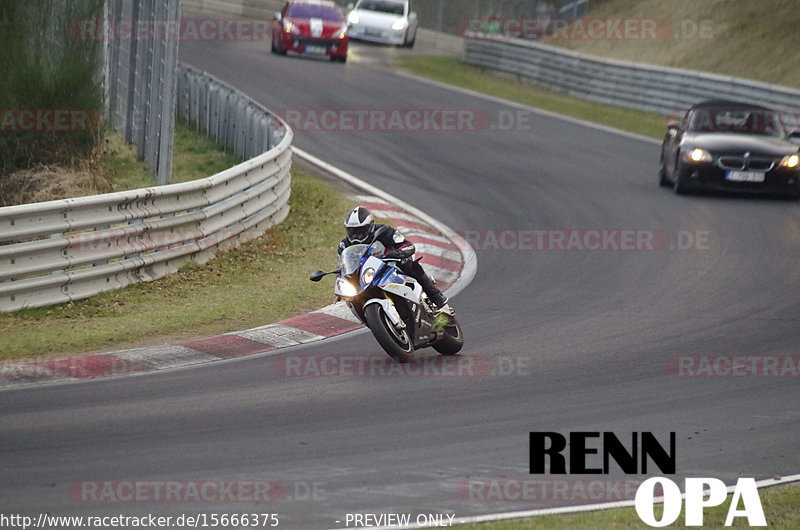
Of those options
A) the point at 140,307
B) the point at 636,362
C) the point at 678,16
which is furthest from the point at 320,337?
the point at 678,16

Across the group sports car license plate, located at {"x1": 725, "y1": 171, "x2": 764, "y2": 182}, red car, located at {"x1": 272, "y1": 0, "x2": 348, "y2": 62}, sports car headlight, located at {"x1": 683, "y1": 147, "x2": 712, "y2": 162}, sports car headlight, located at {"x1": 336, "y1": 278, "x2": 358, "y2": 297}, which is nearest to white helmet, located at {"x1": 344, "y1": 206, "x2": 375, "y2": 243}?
sports car headlight, located at {"x1": 336, "y1": 278, "x2": 358, "y2": 297}

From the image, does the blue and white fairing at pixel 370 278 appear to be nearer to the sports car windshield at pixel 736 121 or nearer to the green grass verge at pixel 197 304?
the green grass verge at pixel 197 304

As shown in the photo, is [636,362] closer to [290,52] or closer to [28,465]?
[28,465]

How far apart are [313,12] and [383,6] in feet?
24.6

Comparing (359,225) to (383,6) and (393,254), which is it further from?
(383,6)

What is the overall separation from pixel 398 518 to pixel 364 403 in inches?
89.8

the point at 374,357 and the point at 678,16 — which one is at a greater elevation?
the point at 678,16

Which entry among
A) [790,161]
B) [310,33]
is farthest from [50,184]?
[310,33]

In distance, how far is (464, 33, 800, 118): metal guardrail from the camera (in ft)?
86.9

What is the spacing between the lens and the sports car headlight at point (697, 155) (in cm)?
1867

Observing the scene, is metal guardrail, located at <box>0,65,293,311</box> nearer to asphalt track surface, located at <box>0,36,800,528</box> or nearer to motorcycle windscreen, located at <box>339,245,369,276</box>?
asphalt track surface, located at <box>0,36,800,528</box>

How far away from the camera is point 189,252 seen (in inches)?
533

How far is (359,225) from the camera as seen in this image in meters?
9.55

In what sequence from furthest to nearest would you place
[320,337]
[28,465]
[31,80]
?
1. [31,80]
2. [320,337]
3. [28,465]
